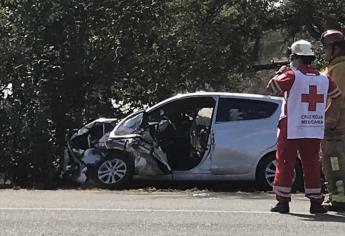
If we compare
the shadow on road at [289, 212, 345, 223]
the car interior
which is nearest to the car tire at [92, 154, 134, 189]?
the car interior

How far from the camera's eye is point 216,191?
12.0 meters

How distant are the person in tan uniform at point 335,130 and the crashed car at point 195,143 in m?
2.97

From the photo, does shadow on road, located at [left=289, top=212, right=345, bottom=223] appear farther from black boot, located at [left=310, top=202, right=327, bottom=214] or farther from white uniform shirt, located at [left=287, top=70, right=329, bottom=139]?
white uniform shirt, located at [left=287, top=70, right=329, bottom=139]

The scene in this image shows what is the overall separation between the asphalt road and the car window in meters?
1.38

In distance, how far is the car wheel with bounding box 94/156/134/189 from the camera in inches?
471

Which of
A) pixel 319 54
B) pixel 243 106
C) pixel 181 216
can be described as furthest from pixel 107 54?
pixel 181 216

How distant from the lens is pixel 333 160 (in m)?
8.57

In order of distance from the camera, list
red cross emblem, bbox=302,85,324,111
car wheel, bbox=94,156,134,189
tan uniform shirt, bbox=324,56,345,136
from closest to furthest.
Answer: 1. red cross emblem, bbox=302,85,324,111
2. tan uniform shirt, bbox=324,56,345,136
3. car wheel, bbox=94,156,134,189

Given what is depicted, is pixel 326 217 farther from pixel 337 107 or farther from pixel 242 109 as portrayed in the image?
pixel 242 109

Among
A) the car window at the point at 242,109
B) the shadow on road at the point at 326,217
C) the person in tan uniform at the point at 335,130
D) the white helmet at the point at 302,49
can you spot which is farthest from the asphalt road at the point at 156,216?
the white helmet at the point at 302,49

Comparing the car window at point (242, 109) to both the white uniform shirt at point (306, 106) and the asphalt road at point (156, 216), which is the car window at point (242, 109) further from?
the white uniform shirt at point (306, 106)

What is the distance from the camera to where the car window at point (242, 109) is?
467 inches

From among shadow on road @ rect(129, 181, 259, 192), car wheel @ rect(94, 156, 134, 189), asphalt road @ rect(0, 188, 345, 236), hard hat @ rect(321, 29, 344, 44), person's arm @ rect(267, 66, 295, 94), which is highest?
hard hat @ rect(321, 29, 344, 44)

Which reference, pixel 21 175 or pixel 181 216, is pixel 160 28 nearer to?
pixel 21 175
